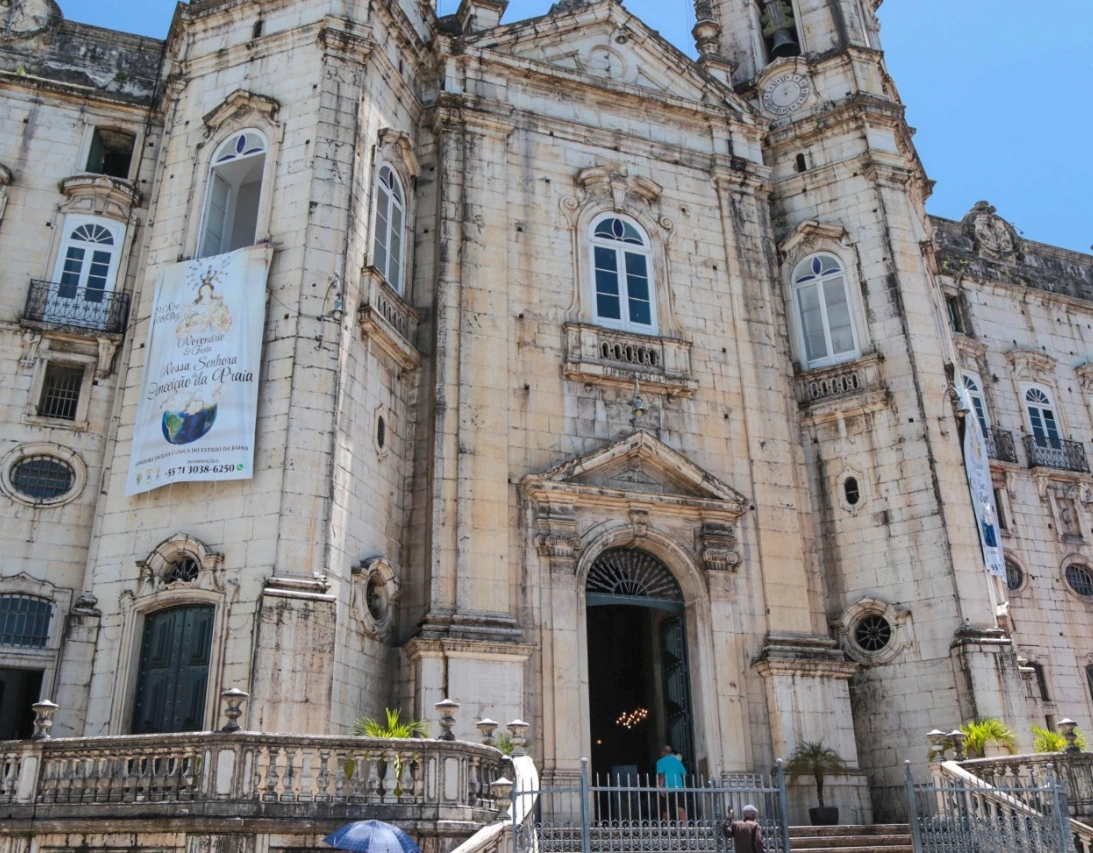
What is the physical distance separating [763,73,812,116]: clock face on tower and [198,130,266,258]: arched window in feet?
42.3

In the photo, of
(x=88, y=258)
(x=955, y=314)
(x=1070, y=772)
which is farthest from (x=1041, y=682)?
(x=88, y=258)

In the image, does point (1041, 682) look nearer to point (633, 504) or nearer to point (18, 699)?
point (633, 504)

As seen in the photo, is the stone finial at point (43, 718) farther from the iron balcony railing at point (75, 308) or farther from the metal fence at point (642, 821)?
the iron balcony railing at point (75, 308)

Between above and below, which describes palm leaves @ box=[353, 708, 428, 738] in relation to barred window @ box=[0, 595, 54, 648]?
below

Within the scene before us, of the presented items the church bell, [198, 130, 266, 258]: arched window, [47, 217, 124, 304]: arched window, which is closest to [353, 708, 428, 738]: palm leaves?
[198, 130, 266, 258]: arched window

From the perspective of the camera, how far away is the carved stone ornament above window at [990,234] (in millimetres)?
32344

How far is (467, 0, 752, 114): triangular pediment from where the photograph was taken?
77.6ft

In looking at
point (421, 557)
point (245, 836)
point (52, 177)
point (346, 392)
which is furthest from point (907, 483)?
point (52, 177)

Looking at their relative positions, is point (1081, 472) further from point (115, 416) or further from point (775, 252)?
point (115, 416)

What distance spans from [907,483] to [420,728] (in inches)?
437

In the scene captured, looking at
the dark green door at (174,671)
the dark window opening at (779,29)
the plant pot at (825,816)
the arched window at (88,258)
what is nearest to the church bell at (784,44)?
the dark window opening at (779,29)

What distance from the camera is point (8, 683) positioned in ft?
55.7

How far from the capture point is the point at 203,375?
55.4 ft

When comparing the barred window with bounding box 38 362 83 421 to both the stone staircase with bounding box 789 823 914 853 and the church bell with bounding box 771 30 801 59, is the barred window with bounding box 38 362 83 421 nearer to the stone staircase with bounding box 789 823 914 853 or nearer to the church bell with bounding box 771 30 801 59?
the stone staircase with bounding box 789 823 914 853
